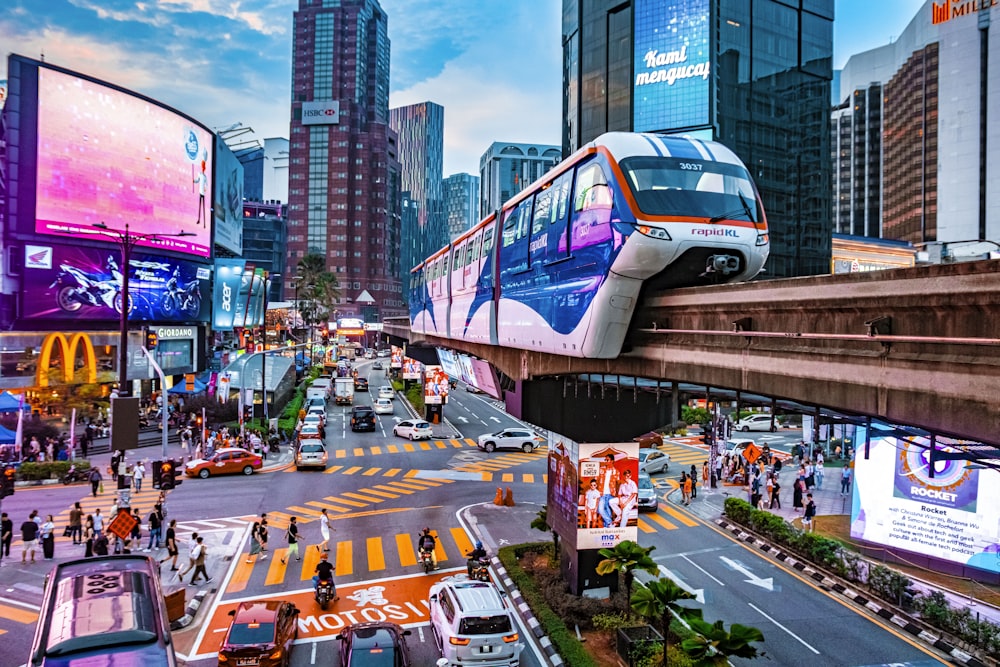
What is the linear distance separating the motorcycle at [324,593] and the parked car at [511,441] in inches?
1030

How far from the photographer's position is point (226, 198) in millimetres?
81062

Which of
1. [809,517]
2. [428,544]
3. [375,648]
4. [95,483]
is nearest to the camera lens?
[375,648]

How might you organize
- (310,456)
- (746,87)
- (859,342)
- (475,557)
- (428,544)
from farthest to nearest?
1. (746,87)
2. (310,456)
3. (428,544)
4. (475,557)
5. (859,342)

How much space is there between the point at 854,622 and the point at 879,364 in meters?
14.4

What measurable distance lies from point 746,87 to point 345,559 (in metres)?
93.1

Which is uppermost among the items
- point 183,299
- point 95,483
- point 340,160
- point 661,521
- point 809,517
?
point 340,160

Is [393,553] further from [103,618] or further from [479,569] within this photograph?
[103,618]

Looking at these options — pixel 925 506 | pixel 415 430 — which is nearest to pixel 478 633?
pixel 925 506

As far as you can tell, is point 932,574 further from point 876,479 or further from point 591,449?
point 591,449

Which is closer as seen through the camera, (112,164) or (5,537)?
(5,537)

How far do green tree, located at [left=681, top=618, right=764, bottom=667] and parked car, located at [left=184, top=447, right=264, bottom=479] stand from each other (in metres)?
31.2

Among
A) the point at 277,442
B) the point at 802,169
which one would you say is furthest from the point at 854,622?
the point at 802,169

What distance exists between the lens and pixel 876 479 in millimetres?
23562

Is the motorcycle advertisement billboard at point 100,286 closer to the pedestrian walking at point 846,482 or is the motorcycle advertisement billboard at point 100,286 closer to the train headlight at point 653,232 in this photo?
the pedestrian walking at point 846,482
